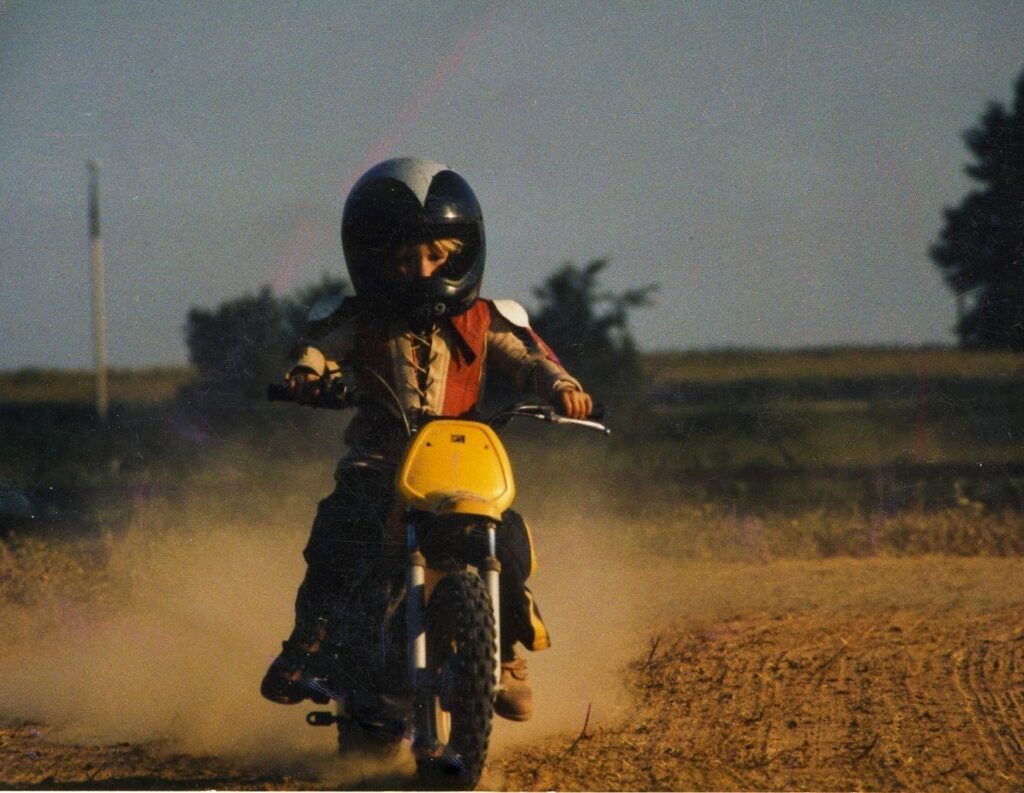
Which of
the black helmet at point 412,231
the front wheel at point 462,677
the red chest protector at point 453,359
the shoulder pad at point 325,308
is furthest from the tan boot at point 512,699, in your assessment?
the shoulder pad at point 325,308

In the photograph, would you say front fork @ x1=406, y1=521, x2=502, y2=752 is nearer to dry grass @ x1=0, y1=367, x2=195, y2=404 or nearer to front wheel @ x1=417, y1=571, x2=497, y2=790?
front wheel @ x1=417, y1=571, x2=497, y2=790

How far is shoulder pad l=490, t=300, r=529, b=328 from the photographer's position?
240 inches

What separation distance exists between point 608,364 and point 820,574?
6879 mm

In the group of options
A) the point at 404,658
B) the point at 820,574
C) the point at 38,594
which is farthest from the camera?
the point at 820,574

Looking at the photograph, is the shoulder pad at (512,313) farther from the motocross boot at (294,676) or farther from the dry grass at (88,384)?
the dry grass at (88,384)

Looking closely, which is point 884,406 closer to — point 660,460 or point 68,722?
point 660,460

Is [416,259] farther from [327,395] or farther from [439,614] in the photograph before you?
[439,614]

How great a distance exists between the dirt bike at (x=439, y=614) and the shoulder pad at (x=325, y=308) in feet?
1.30

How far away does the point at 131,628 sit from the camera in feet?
30.7

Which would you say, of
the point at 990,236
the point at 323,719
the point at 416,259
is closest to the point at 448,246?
the point at 416,259

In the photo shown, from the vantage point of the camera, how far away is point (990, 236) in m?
15.0

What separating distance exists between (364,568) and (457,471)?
24.6 inches

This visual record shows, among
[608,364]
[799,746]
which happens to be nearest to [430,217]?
[799,746]

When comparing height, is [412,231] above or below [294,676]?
above
